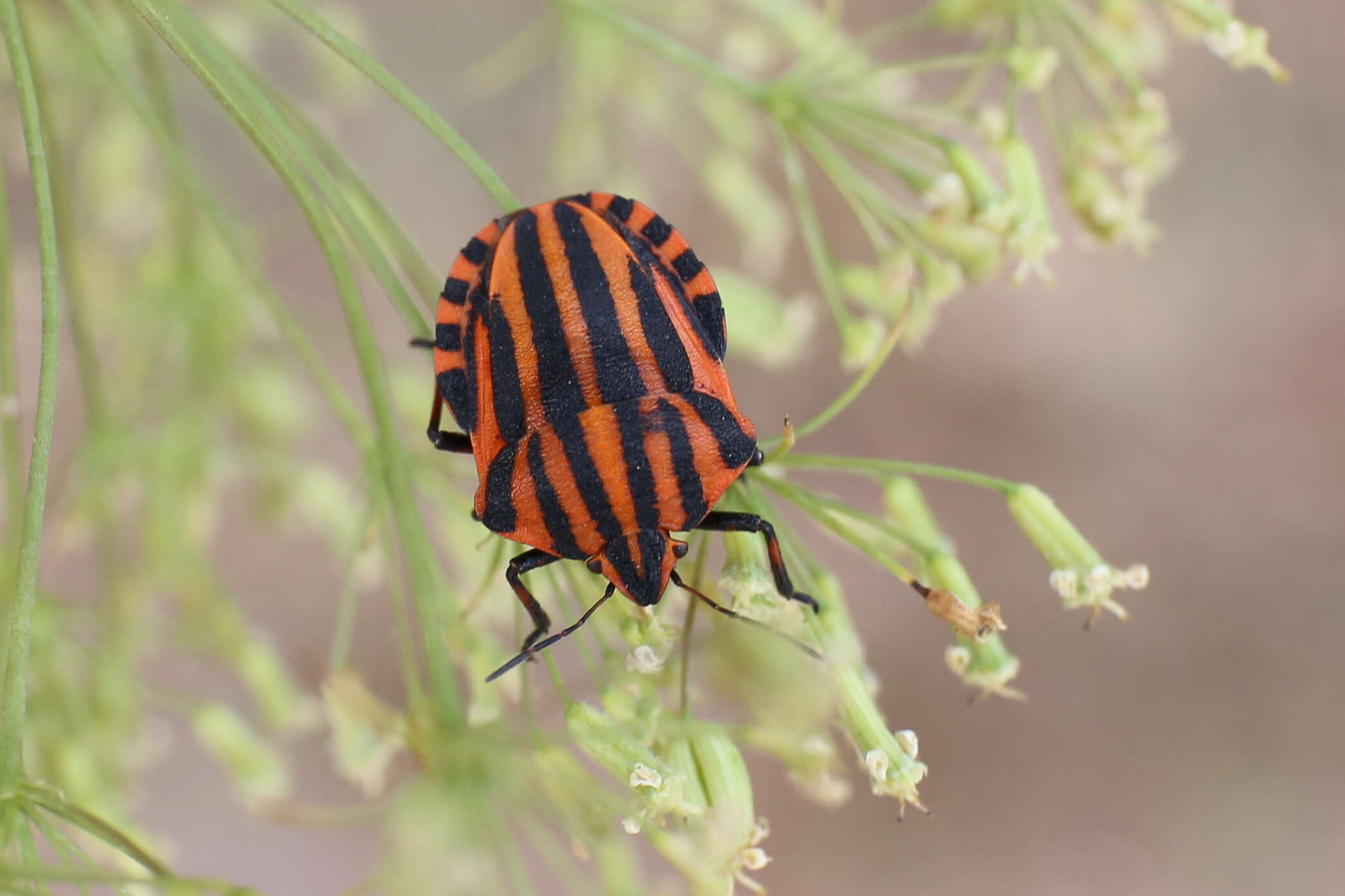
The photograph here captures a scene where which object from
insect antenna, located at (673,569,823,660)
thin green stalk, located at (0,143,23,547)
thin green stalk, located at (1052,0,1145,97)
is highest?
thin green stalk, located at (1052,0,1145,97)

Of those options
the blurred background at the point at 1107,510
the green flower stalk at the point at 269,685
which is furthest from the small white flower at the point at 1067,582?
the blurred background at the point at 1107,510

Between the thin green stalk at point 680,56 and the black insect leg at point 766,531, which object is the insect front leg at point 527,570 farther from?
the thin green stalk at point 680,56

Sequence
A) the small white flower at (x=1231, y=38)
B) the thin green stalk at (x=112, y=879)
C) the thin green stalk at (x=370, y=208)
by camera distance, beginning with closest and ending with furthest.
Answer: the thin green stalk at (x=112, y=879) → the thin green stalk at (x=370, y=208) → the small white flower at (x=1231, y=38)

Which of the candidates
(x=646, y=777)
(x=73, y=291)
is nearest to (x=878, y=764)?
(x=646, y=777)

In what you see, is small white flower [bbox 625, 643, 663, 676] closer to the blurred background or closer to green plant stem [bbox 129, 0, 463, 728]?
green plant stem [bbox 129, 0, 463, 728]

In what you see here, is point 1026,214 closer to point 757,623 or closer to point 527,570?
point 757,623

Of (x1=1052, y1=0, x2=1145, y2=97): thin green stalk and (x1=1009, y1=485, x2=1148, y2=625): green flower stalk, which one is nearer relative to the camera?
(x1=1009, y1=485, x2=1148, y2=625): green flower stalk

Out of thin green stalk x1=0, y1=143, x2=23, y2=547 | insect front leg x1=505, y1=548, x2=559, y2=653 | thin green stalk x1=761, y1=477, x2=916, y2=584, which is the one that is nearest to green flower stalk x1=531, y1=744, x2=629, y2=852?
insect front leg x1=505, y1=548, x2=559, y2=653
